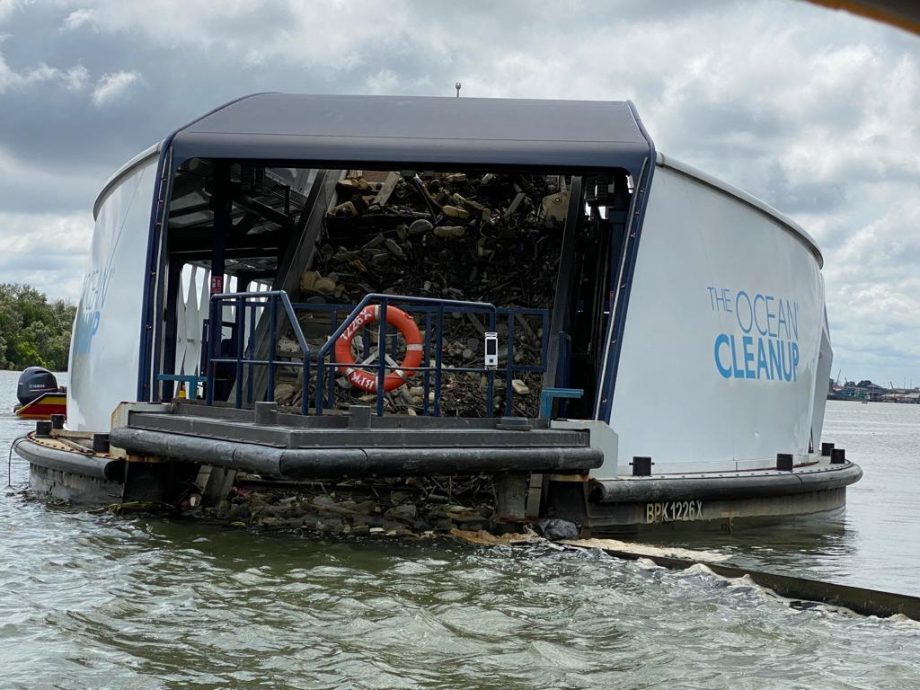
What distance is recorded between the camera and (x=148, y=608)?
549 centimetres

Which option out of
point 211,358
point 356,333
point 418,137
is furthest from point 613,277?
point 211,358

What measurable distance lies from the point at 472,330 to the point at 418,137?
2.72 meters

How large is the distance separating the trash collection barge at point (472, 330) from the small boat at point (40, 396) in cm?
903

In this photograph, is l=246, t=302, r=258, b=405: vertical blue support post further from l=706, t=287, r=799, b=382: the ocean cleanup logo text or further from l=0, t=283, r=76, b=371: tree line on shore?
l=0, t=283, r=76, b=371: tree line on shore

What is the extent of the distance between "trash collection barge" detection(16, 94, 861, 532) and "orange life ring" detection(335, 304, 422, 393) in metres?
0.02

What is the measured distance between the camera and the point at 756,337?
10.4m

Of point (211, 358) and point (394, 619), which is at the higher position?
point (211, 358)

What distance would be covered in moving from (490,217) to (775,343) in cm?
401

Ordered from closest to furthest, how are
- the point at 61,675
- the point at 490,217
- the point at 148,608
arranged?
the point at 61,675
the point at 148,608
the point at 490,217

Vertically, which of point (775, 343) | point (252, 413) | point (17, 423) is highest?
point (775, 343)

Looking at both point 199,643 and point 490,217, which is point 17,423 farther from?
point 199,643

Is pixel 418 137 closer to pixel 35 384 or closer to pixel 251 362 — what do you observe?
pixel 251 362

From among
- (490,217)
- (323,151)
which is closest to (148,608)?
(323,151)

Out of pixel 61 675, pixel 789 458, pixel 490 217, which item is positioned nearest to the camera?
pixel 61 675
